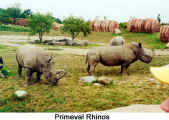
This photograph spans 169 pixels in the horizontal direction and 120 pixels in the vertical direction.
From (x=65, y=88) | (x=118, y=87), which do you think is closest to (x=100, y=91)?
(x=118, y=87)

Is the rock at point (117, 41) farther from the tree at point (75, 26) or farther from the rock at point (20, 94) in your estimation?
the rock at point (20, 94)

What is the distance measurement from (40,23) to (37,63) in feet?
1.38

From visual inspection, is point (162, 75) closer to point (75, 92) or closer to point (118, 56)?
point (75, 92)

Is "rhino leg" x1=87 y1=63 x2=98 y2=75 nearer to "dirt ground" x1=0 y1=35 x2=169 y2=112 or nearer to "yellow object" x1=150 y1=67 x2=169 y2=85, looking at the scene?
"dirt ground" x1=0 y1=35 x2=169 y2=112

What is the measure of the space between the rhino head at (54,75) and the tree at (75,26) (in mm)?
371

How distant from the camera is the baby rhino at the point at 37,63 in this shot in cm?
224

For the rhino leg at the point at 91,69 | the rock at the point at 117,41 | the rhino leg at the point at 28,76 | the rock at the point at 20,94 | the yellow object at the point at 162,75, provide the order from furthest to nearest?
1. the rock at the point at 117,41
2. the rhino leg at the point at 91,69
3. the rhino leg at the point at 28,76
4. the rock at the point at 20,94
5. the yellow object at the point at 162,75

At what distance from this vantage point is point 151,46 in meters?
2.30

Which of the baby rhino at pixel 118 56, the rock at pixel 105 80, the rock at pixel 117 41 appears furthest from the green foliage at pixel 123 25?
the rock at pixel 105 80

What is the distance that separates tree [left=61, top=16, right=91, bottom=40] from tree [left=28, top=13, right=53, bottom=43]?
0.50ft

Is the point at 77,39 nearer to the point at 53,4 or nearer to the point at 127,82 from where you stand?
the point at 53,4

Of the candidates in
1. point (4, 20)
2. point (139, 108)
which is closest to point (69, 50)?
point (4, 20)

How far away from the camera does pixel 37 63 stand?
233 centimetres

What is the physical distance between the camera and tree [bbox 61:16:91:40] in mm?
2232
